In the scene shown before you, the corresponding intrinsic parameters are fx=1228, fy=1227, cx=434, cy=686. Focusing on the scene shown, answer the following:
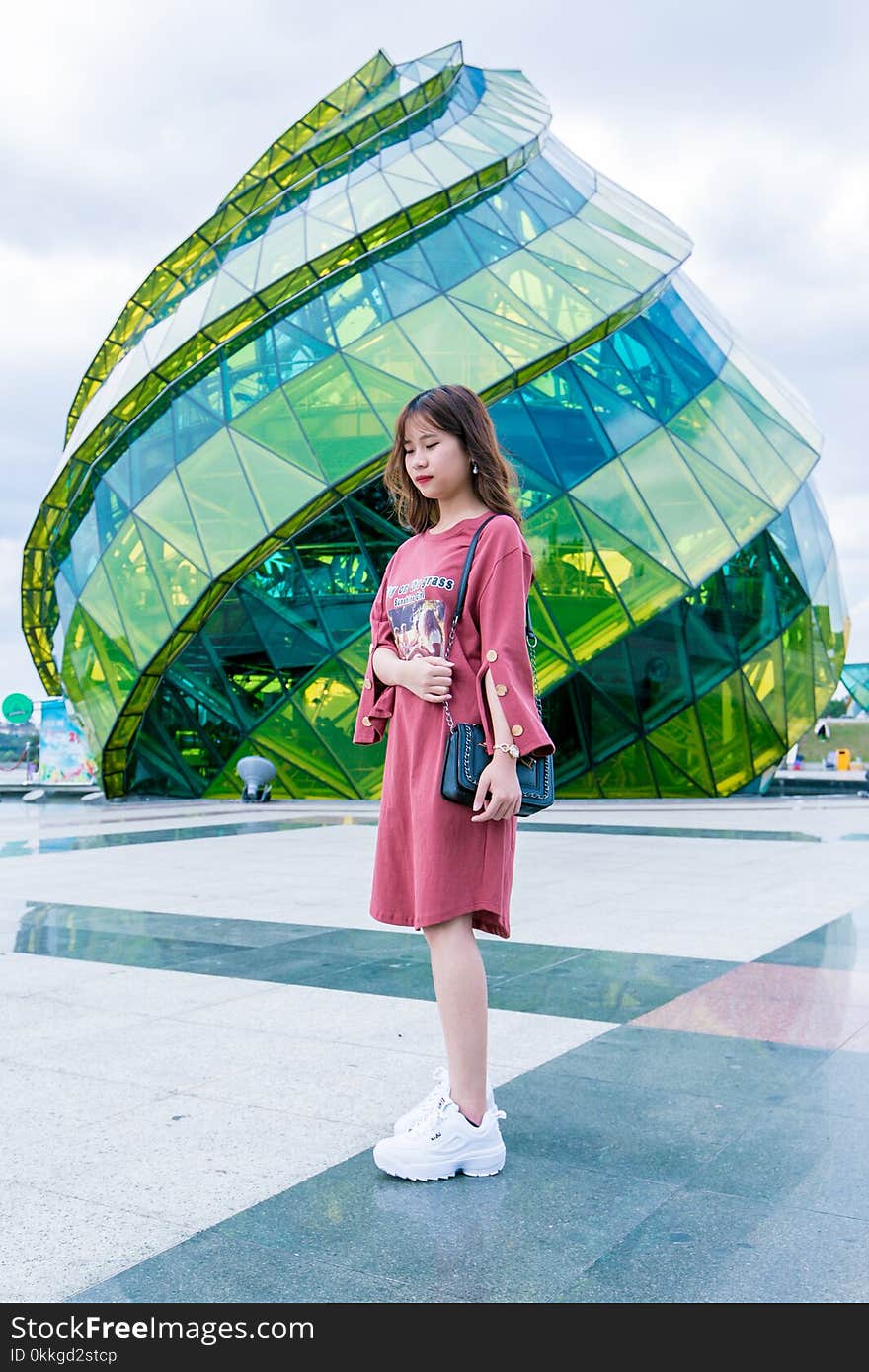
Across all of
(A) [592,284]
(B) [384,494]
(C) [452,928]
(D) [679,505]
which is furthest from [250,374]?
(C) [452,928]

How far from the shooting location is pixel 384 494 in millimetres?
17828

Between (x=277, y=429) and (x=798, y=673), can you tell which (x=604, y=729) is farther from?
(x=277, y=429)

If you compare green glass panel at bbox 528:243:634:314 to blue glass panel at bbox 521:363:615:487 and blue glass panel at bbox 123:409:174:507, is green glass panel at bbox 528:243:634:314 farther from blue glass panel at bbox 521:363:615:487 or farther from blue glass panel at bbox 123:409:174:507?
blue glass panel at bbox 123:409:174:507

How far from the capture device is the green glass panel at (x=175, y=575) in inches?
721

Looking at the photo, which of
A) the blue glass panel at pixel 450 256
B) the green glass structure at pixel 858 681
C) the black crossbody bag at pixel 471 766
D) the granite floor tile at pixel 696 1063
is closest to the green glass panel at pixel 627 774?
the blue glass panel at pixel 450 256

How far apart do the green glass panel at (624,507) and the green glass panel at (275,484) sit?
3.98 meters

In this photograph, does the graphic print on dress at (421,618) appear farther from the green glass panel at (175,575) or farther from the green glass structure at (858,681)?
the green glass structure at (858,681)

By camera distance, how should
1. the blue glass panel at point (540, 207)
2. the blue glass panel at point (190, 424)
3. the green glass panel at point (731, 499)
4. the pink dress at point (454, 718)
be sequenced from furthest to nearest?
1. the blue glass panel at point (540, 207)
2. the green glass panel at point (731, 499)
3. the blue glass panel at point (190, 424)
4. the pink dress at point (454, 718)

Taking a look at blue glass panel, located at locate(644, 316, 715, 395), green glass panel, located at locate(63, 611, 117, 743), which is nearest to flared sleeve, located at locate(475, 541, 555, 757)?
blue glass panel, located at locate(644, 316, 715, 395)

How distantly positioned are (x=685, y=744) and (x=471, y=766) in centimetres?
1743

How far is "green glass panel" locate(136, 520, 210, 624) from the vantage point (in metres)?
18.3

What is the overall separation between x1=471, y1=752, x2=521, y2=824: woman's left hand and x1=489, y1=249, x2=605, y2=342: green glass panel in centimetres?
1612

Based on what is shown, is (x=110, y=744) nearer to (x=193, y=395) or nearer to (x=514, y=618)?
(x=193, y=395)
